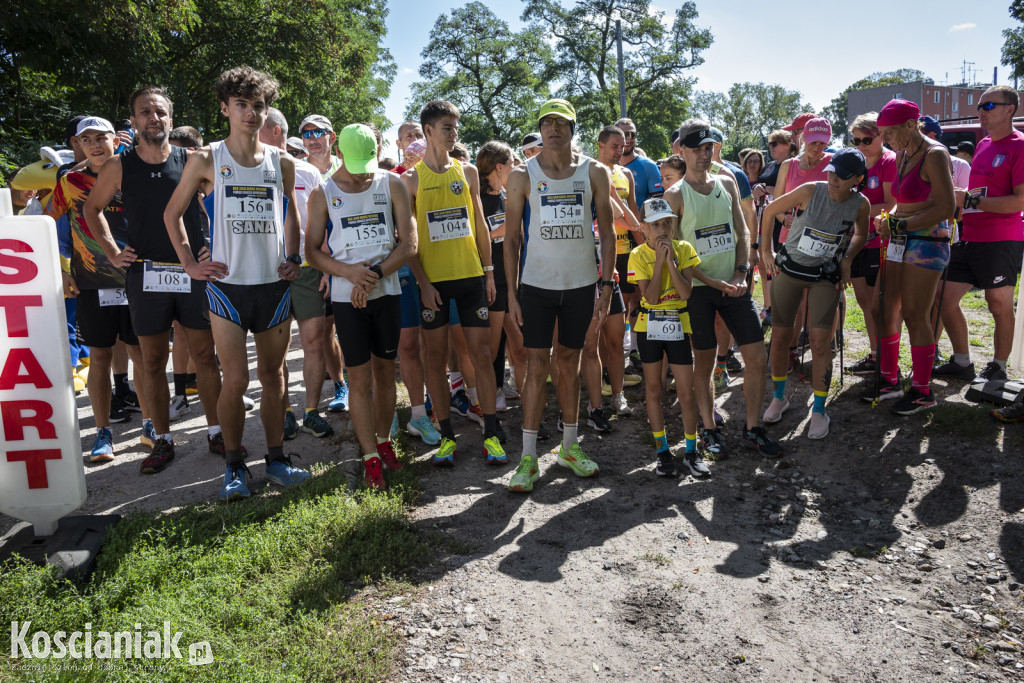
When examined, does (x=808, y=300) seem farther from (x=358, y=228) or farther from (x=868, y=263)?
(x=358, y=228)

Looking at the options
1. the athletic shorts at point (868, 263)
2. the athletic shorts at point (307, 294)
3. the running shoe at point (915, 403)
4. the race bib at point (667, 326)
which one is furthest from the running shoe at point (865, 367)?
the athletic shorts at point (307, 294)

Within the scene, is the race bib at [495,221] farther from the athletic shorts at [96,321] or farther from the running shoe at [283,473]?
the athletic shorts at [96,321]

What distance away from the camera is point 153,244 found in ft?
15.9

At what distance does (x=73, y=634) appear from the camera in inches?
115

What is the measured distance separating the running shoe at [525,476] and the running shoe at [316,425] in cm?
175

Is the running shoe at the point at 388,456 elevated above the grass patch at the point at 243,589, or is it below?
above

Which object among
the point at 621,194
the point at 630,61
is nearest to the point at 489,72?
the point at 630,61

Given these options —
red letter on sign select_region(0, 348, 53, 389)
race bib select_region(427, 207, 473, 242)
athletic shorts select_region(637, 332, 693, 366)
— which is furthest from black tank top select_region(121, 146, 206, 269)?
athletic shorts select_region(637, 332, 693, 366)

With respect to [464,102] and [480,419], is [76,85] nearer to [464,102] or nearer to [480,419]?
[480,419]

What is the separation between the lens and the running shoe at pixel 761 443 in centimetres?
498

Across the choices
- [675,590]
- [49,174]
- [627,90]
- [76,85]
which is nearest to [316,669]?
[675,590]

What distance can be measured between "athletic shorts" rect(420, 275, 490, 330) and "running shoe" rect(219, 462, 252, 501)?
152cm

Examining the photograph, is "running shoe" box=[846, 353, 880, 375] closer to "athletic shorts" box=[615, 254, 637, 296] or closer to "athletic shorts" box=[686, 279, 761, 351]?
"athletic shorts" box=[615, 254, 637, 296]

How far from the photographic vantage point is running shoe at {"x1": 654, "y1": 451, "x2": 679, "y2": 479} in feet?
15.4
